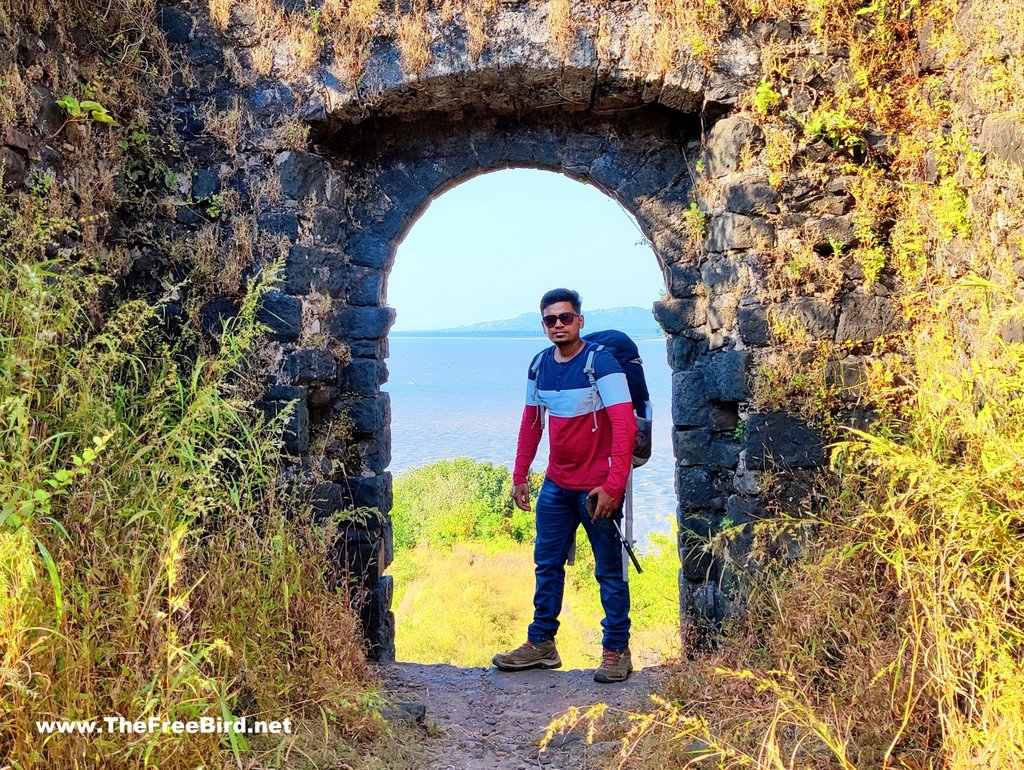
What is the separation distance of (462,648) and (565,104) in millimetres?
5117

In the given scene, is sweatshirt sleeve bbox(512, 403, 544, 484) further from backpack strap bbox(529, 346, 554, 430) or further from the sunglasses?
the sunglasses

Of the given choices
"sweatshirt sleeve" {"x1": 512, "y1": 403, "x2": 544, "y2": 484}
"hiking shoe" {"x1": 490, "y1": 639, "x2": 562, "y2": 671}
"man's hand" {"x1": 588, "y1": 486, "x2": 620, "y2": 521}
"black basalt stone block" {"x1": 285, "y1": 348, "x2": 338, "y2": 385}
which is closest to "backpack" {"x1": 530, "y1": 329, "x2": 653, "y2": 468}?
"man's hand" {"x1": 588, "y1": 486, "x2": 620, "y2": 521}

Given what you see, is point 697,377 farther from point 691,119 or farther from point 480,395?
point 480,395

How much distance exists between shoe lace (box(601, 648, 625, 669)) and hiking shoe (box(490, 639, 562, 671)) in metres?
0.30

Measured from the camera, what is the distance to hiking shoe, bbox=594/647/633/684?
3.66 meters

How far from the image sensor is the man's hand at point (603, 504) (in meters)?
3.51

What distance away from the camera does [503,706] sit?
3.54m

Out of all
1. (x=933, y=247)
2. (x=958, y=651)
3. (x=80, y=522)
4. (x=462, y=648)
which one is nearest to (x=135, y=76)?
(x=80, y=522)

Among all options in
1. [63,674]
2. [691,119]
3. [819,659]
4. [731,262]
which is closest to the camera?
[63,674]

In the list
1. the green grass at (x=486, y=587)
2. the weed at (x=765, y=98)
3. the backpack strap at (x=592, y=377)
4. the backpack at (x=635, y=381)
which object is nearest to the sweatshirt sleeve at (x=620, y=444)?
the backpack strap at (x=592, y=377)

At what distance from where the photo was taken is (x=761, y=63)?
371 centimetres

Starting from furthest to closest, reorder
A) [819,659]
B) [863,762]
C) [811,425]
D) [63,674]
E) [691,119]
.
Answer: [691,119]
[811,425]
[819,659]
[863,762]
[63,674]

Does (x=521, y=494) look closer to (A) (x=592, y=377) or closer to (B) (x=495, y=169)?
(A) (x=592, y=377)

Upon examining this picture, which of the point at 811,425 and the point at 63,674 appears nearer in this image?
the point at 63,674
